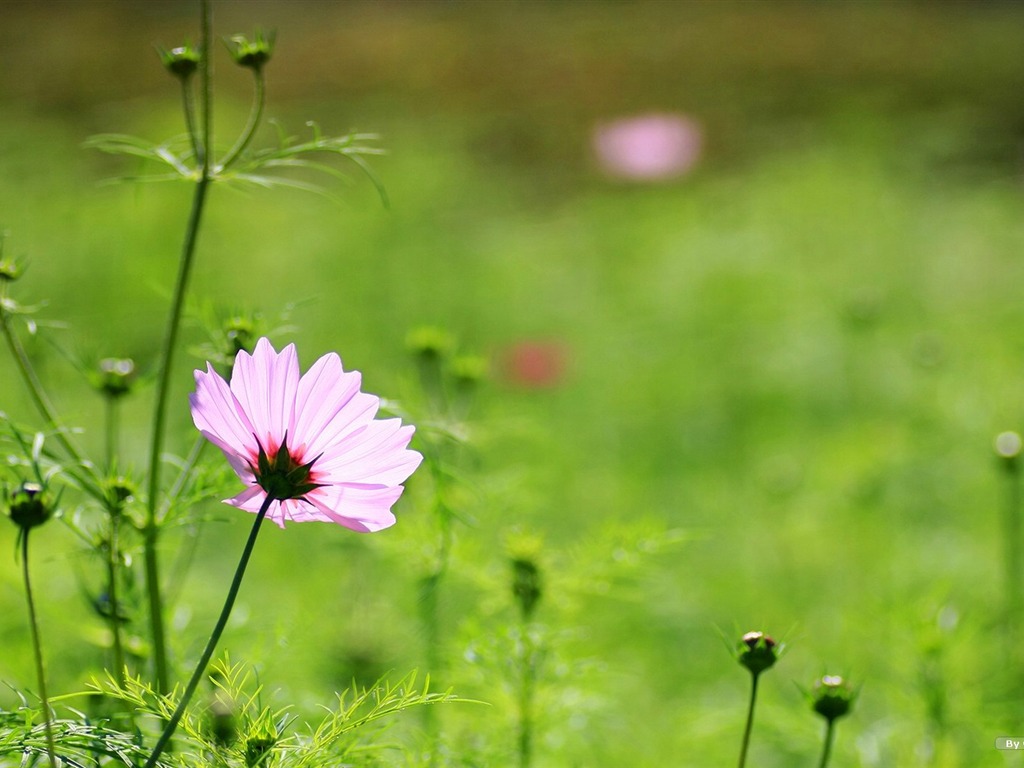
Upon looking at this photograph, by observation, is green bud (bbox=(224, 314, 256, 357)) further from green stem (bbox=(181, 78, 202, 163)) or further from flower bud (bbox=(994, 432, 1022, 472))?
flower bud (bbox=(994, 432, 1022, 472))

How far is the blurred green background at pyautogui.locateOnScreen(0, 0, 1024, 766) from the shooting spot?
3.02ft

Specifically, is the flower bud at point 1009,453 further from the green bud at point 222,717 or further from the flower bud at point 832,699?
the green bud at point 222,717

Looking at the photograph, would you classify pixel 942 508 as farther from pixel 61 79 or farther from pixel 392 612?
pixel 61 79

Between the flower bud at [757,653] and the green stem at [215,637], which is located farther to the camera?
the flower bud at [757,653]

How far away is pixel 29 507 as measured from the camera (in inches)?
18.4

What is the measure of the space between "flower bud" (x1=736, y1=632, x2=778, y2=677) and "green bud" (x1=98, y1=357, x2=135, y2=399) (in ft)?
1.20

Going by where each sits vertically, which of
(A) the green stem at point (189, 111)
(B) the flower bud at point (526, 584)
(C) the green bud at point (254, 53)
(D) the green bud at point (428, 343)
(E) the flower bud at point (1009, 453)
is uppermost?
(E) the flower bud at point (1009, 453)

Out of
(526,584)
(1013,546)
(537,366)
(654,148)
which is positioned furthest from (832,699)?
(654,148)

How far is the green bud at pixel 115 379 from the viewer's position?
64cm

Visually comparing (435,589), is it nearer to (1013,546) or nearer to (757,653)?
A: (757,653)

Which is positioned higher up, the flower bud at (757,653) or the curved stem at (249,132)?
the curved stem at (249,132)

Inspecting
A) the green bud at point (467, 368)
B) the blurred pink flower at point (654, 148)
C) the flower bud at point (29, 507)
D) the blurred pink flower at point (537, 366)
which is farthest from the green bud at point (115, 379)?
the blurred pink flower at point (654, 148)

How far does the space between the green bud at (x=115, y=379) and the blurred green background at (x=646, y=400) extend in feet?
0.14

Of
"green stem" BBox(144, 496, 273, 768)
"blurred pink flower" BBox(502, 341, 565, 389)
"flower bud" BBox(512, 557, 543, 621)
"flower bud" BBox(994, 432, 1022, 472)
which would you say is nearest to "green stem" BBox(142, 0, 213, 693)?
"green stem" BBox(144, 496, 273, 768)
